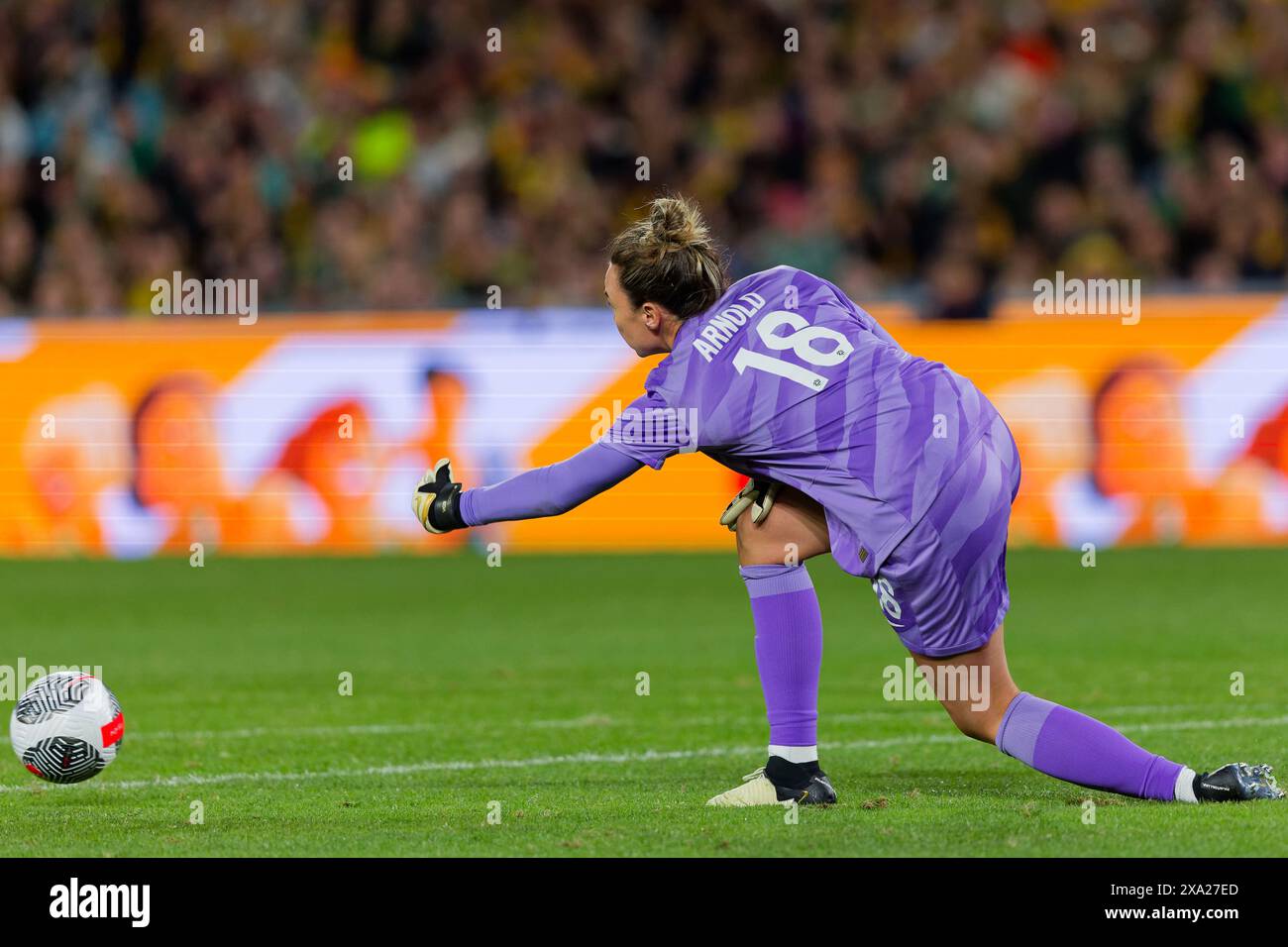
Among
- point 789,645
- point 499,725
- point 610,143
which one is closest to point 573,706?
point 499,725

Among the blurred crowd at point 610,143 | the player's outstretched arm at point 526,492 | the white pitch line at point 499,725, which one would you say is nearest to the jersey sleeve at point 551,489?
the player's outstretched arm at point 526,492

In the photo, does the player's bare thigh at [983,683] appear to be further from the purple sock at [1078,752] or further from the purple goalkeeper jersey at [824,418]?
the purple goalkeeper jersey at [824,418]

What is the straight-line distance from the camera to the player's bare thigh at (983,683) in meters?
5.96

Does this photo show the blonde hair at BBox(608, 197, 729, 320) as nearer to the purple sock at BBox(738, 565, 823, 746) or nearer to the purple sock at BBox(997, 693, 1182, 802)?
the purple sock at BBox(738, 565, 823, 746)

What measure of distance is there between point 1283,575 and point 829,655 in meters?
4.51

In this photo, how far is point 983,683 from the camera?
5996 millimetres

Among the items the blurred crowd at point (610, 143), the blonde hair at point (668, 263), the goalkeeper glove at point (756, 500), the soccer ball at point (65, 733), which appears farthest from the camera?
the blurred crowd at point (610, 143)

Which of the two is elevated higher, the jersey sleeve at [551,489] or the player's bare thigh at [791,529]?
the jersey sleeve at [551,489]

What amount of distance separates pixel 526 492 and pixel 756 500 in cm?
74

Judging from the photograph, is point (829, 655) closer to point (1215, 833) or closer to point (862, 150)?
point (1215, 833)

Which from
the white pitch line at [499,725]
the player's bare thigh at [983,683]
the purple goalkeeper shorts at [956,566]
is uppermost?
the purple goalkeeper shorts at [956,566]

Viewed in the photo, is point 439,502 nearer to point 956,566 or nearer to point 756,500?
point 756,500

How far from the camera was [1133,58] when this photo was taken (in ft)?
58.1

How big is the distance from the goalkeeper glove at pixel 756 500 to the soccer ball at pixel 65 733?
2.13 metres
